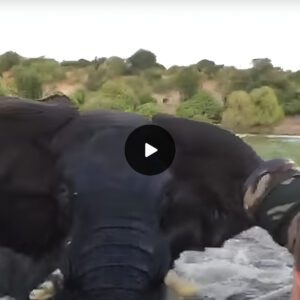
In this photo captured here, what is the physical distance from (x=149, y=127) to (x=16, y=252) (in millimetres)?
302

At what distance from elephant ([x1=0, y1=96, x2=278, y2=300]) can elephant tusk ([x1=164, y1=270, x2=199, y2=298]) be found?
0.9 inches

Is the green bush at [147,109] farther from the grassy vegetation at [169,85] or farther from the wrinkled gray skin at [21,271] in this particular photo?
the wrinkled gray skin at [21,271]

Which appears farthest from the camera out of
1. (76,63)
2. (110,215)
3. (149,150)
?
(76,63)

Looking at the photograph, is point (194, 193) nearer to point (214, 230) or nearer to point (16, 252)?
point (214, 230)

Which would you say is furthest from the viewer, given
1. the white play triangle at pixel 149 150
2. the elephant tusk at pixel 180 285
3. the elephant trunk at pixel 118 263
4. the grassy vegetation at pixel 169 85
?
the grassy vegetation at pixel 169 85

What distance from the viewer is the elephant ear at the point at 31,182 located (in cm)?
115

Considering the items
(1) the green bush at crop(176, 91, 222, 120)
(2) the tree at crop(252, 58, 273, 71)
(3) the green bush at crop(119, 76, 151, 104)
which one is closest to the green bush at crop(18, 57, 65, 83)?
(3) the green bush at crop(119, 76, 151, 104)

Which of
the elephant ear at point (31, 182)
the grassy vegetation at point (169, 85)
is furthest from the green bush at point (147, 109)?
the elephant ear at point (31, 182)

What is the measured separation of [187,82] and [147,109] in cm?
13

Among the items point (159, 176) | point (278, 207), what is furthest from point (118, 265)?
point (278, 207)

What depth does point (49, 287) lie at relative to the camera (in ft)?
3.87

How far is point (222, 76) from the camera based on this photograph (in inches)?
53.4

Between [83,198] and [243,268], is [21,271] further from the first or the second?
[243,268]
